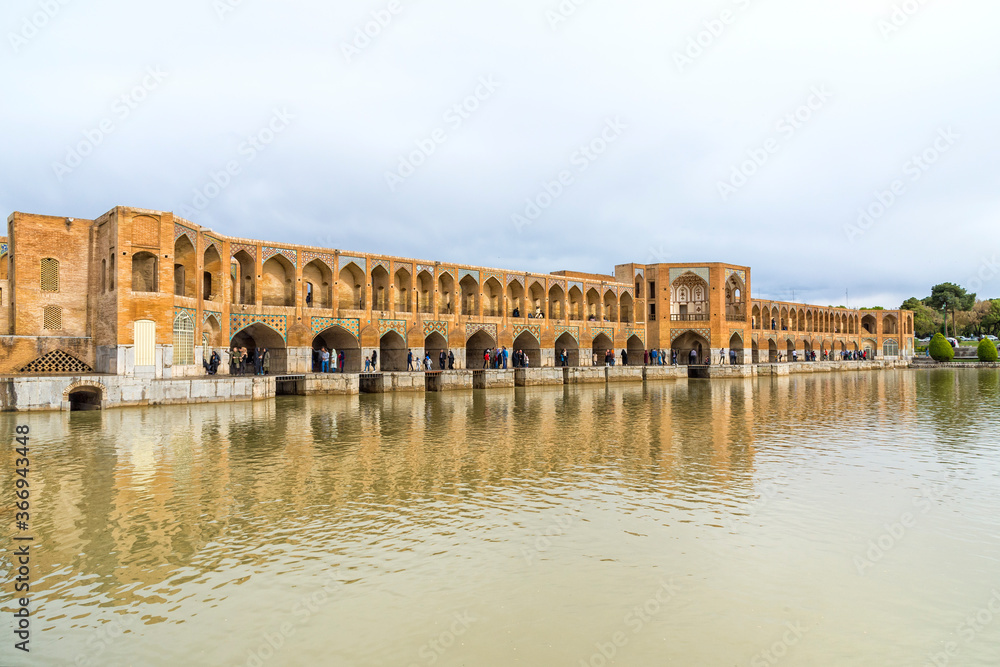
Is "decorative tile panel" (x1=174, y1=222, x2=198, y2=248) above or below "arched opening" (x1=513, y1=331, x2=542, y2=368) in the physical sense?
above

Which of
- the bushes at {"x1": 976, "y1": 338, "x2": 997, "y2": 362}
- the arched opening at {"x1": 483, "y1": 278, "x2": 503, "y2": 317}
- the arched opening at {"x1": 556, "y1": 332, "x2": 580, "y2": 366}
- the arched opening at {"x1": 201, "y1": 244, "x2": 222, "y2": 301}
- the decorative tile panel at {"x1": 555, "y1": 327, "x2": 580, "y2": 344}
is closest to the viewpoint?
the arched opening at {"x1": 201, "y1": 244, "x2": 222, "y2": 301}

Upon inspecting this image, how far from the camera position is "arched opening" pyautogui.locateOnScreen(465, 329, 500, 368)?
2880 cm

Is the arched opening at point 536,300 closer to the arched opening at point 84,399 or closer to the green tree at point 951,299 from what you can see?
the arched opening at point 84,399

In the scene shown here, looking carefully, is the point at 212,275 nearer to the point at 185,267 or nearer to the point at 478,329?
the point at 185,267

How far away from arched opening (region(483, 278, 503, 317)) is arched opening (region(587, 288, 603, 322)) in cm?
586

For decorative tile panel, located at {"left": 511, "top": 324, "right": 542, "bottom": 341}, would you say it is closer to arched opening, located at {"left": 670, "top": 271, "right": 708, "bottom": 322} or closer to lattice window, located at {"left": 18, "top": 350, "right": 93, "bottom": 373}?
arched opening, located at {"left": 670, "top": 271, "right": 708, "bottom": 322}

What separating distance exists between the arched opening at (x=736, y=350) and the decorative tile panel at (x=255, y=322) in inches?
965

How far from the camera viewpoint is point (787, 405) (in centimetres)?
1716

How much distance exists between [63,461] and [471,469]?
5541mm

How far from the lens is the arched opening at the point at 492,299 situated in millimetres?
29031

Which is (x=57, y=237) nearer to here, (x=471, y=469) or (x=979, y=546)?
(x=471, y=469)

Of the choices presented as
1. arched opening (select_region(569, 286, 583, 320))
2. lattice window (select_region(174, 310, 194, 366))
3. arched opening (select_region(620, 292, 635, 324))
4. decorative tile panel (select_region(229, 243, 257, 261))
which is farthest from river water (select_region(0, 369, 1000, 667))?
arched opening (select_region(620, 292, 635, 324))

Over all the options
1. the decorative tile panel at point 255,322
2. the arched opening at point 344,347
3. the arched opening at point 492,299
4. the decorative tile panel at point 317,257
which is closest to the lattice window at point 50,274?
the decorative tile panel at point 255,322

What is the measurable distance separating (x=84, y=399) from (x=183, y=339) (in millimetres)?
2763
